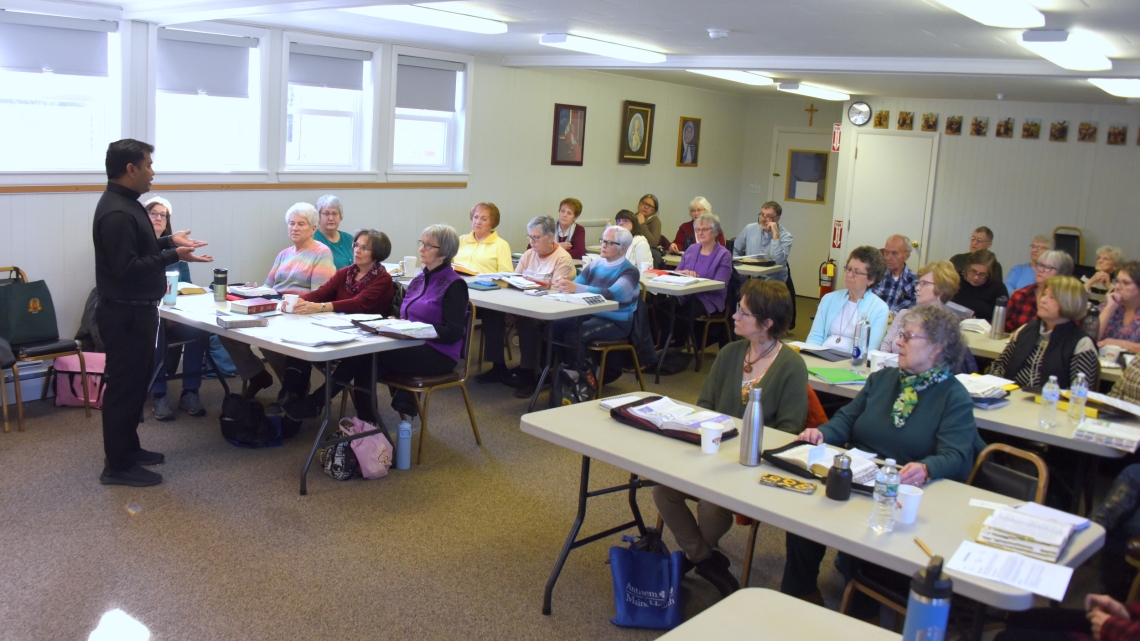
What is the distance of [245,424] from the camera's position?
5.00 m

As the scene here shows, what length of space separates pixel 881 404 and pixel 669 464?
2.95 feet

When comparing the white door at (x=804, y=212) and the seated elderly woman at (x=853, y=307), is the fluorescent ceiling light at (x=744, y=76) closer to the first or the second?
the white door at (x=804, y=212)

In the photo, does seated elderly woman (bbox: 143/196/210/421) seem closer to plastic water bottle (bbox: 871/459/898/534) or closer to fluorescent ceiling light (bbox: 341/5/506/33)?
fluorescent ceiling light (bbox: 341/5/506/33)

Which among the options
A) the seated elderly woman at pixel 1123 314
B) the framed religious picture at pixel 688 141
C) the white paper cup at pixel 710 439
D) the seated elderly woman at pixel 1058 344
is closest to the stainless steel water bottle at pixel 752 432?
the white paper cup at pixel 710 439

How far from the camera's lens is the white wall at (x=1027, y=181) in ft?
29.3

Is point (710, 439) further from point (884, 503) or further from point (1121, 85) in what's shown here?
point (1121, 85)

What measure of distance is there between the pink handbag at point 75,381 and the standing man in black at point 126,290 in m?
1.28

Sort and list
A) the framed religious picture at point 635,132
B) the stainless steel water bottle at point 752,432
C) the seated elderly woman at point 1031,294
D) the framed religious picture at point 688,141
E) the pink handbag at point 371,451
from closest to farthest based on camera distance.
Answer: the stainless steel water bottle at point 752,432
the pink handbag at point 371,451
the seated elderly woman at point 1031,294
the framed religious picture at point 635,132
the framed religious picture at point 688,141

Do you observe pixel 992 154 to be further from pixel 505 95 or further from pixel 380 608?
pixel 380 608

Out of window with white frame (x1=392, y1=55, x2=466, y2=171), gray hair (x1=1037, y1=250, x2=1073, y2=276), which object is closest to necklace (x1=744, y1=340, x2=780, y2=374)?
gray hair (x1=1037, y1=250, x2=1073, y2=276)

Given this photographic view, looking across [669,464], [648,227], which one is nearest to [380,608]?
[669,464]

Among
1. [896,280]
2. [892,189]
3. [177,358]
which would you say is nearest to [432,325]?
[177,358]

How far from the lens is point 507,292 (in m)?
6.19

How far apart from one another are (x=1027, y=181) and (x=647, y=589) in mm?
7877
